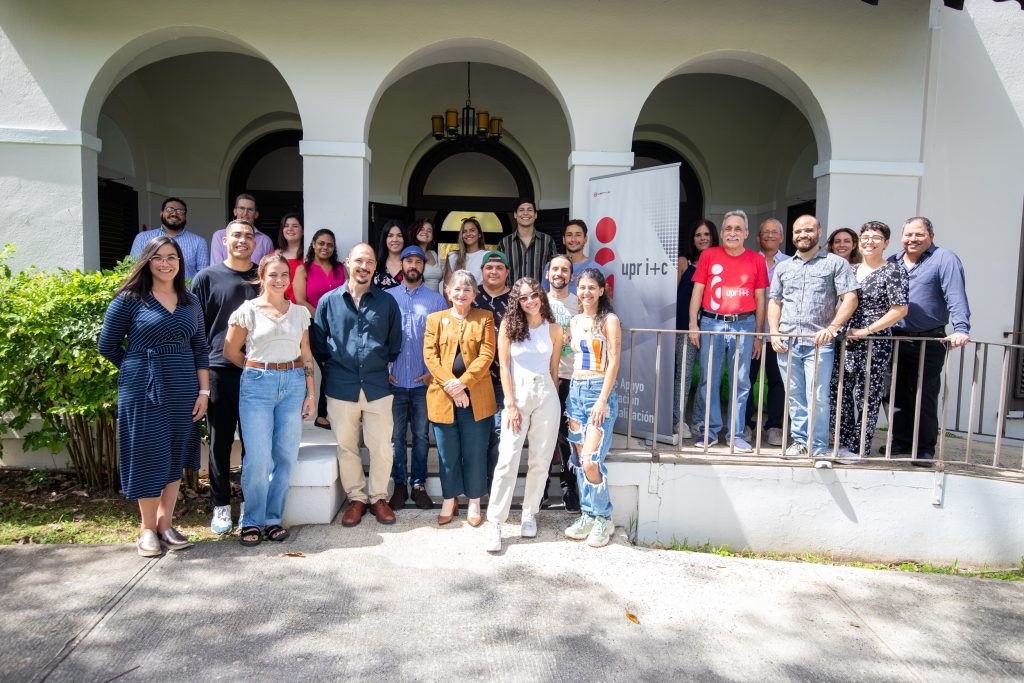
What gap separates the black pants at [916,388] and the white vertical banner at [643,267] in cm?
163

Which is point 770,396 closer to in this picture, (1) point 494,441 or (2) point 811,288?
(2) point 811,288

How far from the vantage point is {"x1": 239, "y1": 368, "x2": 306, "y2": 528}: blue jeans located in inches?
150

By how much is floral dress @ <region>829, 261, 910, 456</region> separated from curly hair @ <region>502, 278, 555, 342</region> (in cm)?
218

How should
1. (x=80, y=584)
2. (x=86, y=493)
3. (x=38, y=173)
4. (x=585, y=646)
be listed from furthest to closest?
1. (x=38, y=173)
2. (x=86, y=493)
3. (x=80, y=584)
4. (x=585, y=646)

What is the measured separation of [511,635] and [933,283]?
12.4 feet

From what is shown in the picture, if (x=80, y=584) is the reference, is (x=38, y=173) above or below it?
above

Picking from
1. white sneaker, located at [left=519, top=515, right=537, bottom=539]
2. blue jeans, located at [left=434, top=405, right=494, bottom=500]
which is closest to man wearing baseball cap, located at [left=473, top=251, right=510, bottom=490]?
blue jeans, located at [left=434, top=405, right=494, bottom=500]

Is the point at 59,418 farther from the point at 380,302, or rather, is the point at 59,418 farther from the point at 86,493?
the point at 380,302

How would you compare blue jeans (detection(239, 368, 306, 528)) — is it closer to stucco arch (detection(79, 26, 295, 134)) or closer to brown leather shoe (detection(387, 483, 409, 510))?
brown leather shoe (detection(387, 483, 409, 510))

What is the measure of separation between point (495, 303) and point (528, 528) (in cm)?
153

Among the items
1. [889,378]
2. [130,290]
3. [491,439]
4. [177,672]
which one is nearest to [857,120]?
[889,378]

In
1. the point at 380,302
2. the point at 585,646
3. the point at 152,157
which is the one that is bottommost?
the point at 585,646

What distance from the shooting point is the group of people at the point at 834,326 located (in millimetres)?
4457

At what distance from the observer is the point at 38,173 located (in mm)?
5586
